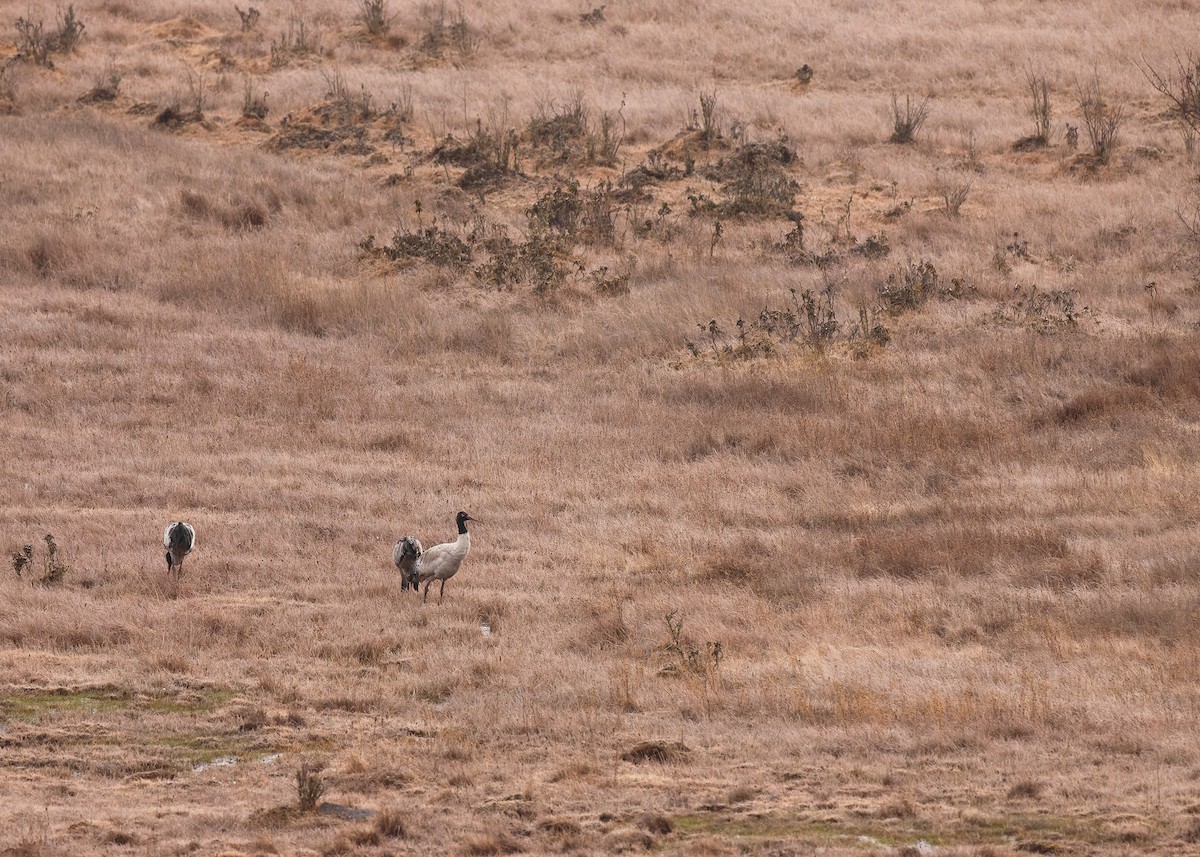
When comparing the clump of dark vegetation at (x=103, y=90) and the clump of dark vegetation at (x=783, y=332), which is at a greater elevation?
the clump of dark vegetation at (x=103, y=90)

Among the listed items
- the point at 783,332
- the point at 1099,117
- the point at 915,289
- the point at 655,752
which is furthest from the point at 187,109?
the point at 655,752

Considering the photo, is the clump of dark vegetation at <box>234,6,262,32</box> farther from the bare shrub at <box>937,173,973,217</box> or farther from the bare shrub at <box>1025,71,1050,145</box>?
the bare shrub at <box>1025,71,1050,145</box>

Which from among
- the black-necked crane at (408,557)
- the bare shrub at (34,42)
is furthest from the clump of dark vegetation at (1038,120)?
the bare shrub at (34,42)

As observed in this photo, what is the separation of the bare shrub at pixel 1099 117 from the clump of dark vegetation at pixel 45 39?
23.3m

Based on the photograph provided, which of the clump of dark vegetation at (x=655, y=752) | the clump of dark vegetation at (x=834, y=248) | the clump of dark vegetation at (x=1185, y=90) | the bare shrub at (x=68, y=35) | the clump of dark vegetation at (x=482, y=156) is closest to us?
the clump of dark vegetation at (x=655, y=752)

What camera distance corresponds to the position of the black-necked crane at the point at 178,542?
13.3 meters

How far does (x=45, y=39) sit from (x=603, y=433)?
918 inches

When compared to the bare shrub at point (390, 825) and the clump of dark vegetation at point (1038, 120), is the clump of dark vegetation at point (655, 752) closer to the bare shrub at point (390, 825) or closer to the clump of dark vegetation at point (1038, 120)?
the bare shrub at point (390, 825)

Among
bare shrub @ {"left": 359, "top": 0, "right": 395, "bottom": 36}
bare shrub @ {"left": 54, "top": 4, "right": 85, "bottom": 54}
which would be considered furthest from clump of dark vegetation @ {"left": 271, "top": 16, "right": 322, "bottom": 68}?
bare shrub @ {"left": 54, "top": 4, "right": 85, "bottom": 54}

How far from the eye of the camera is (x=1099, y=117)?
94.9 feet

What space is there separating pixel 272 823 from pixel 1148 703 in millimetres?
6162

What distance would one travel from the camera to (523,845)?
27.5ft

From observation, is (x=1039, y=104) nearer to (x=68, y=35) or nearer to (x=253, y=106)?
(x=253, y=106)

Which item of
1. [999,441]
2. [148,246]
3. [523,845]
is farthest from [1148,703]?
[148,246]
